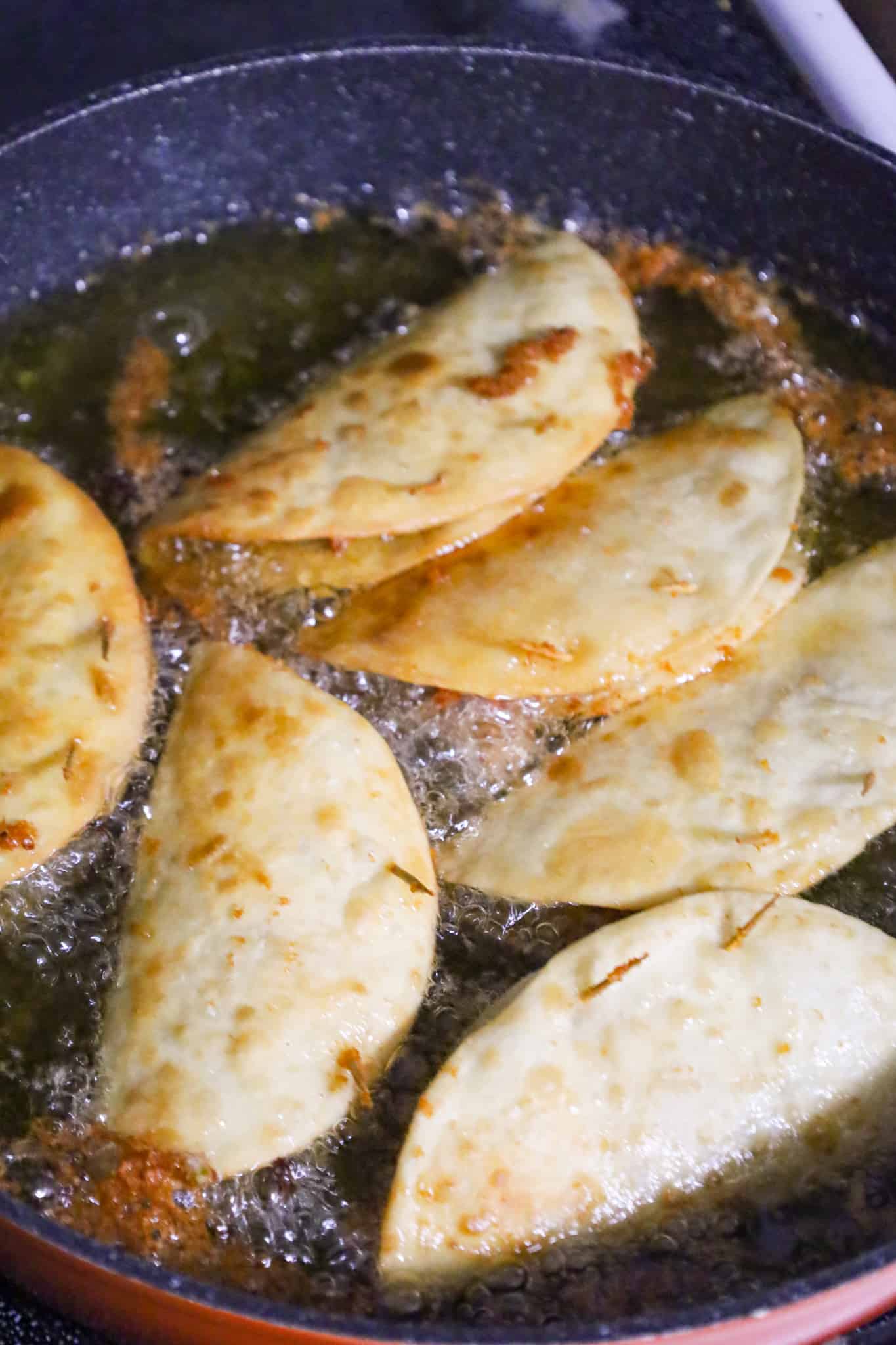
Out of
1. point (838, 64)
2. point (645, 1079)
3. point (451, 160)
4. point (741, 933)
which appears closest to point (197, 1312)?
point (645, 1079)

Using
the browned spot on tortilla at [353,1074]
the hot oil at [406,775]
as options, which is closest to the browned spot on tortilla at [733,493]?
the hot oil at [406,775]

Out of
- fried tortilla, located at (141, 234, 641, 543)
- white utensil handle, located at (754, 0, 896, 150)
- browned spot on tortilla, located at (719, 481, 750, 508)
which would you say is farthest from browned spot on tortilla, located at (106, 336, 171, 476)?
white utensil handle, located at (754, 0, 896, 150)

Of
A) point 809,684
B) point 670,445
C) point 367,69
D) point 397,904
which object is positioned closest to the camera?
point 397,904

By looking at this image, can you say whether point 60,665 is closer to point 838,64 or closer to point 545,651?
point 545,651

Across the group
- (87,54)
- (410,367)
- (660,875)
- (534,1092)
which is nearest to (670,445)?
(410,367)

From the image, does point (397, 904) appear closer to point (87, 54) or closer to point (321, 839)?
point (321, 839)

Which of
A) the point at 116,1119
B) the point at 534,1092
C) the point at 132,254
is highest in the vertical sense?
the point at 132,254
